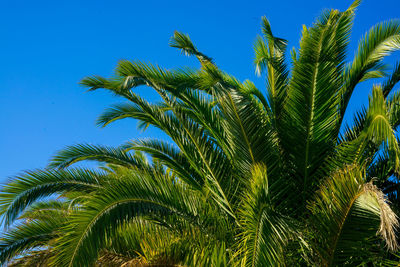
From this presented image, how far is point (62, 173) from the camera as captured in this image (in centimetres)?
945

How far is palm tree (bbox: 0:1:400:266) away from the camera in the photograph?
21.9 ft

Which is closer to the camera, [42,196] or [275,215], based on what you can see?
[275,215]

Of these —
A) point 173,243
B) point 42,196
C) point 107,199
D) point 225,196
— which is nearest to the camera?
point 107,199

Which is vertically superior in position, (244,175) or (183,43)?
(183,43)

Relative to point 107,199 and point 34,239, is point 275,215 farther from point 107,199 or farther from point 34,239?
point 34,239

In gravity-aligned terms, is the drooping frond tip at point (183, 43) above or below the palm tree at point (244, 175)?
above

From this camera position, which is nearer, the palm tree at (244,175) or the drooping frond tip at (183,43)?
the palm tree at (244,175)

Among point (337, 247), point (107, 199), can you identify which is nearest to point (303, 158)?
point (337, 247)

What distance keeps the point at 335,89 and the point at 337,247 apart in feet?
8.96

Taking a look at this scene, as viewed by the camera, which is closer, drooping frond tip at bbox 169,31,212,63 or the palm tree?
the palm tree

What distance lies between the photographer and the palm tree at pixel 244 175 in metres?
6.68

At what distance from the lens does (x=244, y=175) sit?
7.96 metres

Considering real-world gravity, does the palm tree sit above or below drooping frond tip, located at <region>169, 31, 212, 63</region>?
below

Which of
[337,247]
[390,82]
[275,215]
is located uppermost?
[390,82]
